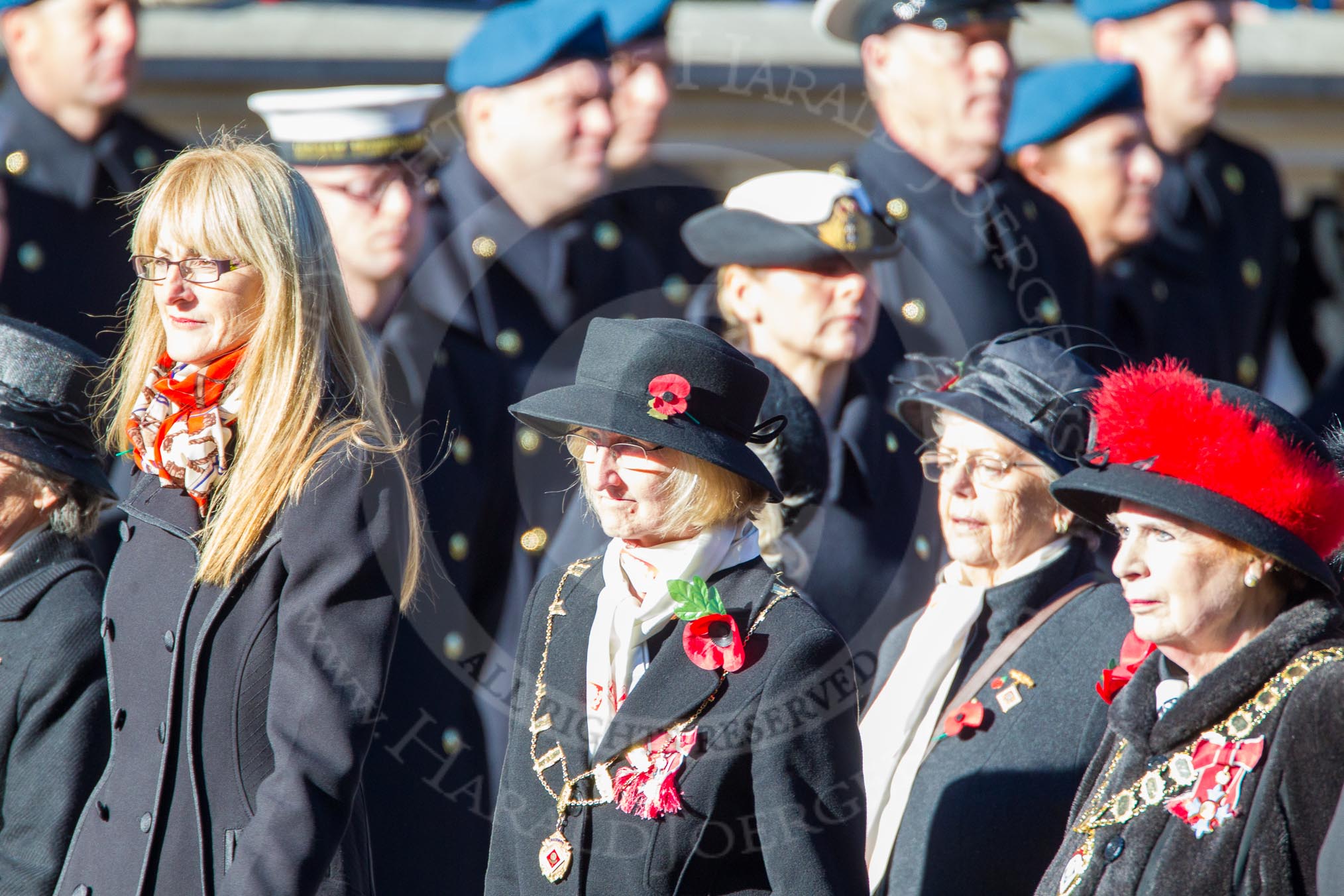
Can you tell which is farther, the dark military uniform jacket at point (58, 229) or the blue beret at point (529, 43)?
the blue beret at point (529, 43)

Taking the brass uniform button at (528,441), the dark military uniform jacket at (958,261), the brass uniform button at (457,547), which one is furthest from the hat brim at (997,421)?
the brass uniform button at (457,547)

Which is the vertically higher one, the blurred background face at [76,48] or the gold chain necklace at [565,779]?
the blurred background face at [76,48]

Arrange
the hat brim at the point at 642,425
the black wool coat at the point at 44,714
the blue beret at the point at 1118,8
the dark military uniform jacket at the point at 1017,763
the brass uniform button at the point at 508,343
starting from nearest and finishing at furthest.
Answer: the hat brim at the point at 642,425 → the black wool coat at the point at 44,714 → the dark military uniform jacket at the point at 1017,763 → the brass uniform button at the point at 508,343 → the blue beret at the point at 1118,8

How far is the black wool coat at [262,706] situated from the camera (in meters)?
2.28

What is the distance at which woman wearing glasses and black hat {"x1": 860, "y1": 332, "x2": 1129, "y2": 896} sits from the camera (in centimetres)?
292

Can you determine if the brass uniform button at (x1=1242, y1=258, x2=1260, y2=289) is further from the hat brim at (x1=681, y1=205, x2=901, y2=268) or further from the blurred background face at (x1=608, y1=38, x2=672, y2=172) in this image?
the blurred background face at (x1=608, y1=38, x2=672, y2=172)

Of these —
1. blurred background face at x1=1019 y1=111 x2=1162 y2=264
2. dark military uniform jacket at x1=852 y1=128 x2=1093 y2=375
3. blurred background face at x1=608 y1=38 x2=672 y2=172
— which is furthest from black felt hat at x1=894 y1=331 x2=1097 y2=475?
blurred background face at x1=1019 y1=111 x2=1162 y2=264

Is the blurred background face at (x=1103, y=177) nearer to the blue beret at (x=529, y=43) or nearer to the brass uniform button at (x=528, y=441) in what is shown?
the blue beret at (x=529, y=43)

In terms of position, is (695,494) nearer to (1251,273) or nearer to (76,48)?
(76,48)

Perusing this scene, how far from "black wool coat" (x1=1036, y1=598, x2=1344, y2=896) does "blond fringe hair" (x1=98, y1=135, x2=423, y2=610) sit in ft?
3.73

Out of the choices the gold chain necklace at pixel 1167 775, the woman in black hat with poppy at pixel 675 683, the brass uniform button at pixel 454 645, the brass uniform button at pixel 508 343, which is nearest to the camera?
the gold chain necklace at pixel 1167 775

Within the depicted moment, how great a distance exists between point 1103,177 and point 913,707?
253cm

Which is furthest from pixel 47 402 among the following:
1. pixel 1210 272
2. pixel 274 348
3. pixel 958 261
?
pixel 1210 272

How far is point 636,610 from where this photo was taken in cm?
247
